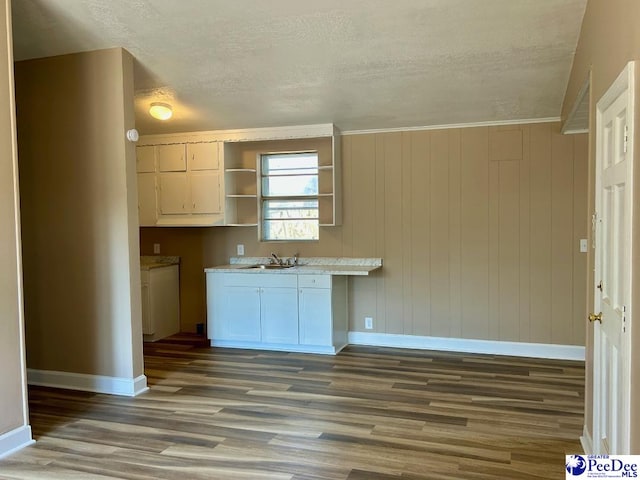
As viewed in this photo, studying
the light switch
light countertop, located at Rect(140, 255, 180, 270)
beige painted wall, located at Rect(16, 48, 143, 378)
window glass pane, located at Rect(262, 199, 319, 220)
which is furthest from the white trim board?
light countertop, located at Rect(140, 255, 180, 270)

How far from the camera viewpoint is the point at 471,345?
509 cm

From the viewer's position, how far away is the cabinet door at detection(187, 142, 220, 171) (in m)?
5.52

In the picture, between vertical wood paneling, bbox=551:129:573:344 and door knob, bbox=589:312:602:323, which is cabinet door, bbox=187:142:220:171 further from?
door knob, bbox=589:312:602:323

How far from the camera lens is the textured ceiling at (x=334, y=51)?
3336 millimetres

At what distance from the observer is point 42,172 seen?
13.3 ft

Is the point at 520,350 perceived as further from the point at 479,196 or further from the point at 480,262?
the point at 479,196

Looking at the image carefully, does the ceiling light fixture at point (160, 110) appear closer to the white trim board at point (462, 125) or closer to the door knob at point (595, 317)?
the white trim board at point (462, 125)

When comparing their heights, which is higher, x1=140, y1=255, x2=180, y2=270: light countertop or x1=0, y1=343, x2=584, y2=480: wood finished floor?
x1=140, y1=255, x2=180, y2=270: light countertop

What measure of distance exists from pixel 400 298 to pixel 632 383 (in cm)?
333

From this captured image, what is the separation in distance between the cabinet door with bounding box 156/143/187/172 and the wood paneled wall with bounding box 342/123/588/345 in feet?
5.90

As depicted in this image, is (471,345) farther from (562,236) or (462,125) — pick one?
(462,125)

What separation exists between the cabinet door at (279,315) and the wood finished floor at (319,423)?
1.25 ft

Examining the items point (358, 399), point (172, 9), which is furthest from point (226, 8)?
point (358, 399)
